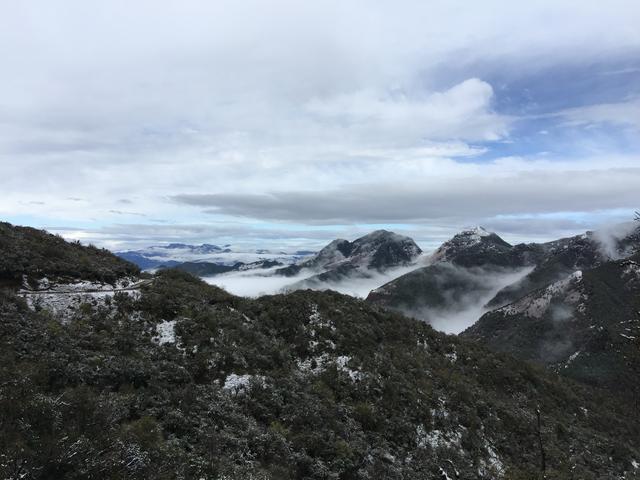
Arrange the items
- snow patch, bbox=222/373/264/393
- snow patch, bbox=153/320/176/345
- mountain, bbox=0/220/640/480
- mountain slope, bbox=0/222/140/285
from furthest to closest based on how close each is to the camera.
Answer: mountain slope, bbox=0/222/140/285
snow patch, bbox=153/320/176/345
snow patch, bbox=222/373/264/393
mountain, bbox=0/220/640/480

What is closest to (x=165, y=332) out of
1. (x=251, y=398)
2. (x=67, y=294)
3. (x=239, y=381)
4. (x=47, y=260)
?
(x=239, y=381)

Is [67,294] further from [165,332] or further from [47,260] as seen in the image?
[165,332]

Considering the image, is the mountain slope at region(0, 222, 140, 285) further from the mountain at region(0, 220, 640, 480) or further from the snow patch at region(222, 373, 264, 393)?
the snow patch at region(222, 373, 264, 393)

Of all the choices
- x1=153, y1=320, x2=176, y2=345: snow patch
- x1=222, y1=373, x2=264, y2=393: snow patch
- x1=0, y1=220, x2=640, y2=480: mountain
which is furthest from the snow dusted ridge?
x1=222, y1=373, x2=264, y2=393: snow patch

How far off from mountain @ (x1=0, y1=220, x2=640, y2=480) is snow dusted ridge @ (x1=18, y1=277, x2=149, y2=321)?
184 mm

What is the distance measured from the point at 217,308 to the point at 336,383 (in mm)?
9444

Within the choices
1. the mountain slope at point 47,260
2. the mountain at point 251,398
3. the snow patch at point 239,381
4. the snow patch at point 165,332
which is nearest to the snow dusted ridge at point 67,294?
the mountain at point 251,398

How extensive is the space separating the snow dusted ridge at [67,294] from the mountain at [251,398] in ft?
0.60

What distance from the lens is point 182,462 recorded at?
11.4 m

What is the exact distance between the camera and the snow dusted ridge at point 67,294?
67.3 feet

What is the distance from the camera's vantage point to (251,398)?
1747 cm

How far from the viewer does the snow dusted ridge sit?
20500mm

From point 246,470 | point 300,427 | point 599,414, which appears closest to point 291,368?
point 300,427

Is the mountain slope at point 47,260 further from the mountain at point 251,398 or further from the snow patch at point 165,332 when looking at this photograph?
the snow patch at point 165,332
